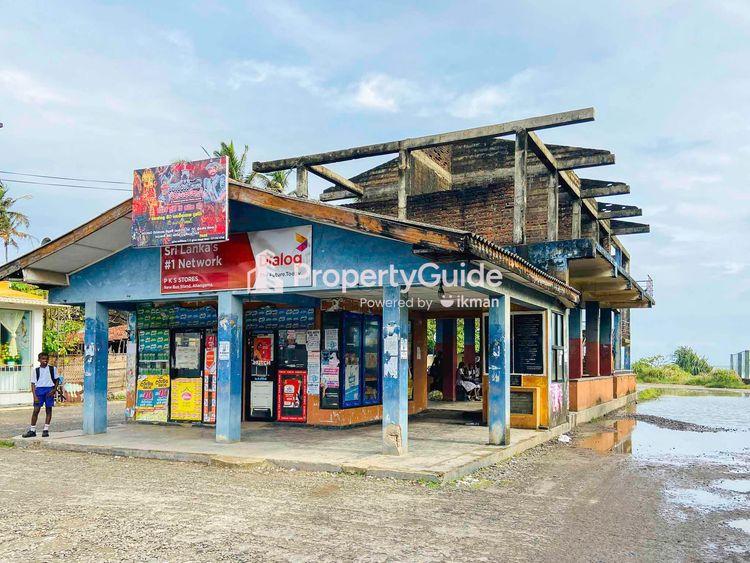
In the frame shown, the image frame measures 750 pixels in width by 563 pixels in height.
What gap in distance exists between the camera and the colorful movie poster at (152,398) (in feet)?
50.1

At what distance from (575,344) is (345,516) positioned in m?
13.5

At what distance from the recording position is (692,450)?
13.0 m

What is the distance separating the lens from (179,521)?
6867mm

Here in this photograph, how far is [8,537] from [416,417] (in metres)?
11.3

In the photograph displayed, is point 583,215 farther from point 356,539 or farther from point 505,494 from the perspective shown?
point 356,539

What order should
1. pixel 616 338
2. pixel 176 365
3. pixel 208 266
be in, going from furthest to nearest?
pixel 616 338, pixel 176 365, pixel 208 266

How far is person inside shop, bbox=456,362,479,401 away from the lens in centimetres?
2206

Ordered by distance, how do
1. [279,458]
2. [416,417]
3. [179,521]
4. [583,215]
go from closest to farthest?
[179,521]
[279,458]
[416,417]
[583,215]

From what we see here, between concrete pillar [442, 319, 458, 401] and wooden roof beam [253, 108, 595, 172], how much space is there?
7874 mm

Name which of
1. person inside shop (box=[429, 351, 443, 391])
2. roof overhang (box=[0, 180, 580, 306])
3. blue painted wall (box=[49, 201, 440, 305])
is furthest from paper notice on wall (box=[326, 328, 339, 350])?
person inside shop (box=[429, 351, 443, 391])

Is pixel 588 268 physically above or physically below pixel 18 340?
above

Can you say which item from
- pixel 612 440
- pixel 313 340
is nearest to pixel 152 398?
pixel 313 340

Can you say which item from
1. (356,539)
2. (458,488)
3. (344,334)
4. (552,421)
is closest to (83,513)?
(356,539)

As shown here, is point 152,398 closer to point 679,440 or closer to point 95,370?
point 95,370
